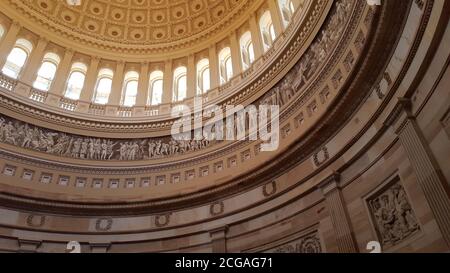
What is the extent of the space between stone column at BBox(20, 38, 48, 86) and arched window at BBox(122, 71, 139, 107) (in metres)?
5.02

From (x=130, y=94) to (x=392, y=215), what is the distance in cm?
1745

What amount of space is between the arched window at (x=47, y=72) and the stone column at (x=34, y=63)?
0.28 metres

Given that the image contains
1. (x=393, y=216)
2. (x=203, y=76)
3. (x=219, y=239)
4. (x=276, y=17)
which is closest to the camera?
(x=393, y=216)

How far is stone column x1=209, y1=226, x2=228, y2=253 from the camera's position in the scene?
44.8 feet

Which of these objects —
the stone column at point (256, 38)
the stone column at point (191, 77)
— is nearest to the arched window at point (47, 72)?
the stone column at point (191, 77)

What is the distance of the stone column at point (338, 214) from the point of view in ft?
32.1

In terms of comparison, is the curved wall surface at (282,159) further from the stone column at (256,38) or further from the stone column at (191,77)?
the stone column at (191,77)

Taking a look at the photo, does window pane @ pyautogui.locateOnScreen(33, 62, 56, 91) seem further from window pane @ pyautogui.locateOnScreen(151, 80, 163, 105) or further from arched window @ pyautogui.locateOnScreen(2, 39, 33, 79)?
window pane @ pyautogui.locateOnScreen(151, 80, 163, 105)

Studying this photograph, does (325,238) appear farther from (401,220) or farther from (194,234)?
(194,234)

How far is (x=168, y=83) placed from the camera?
22203 millimetres

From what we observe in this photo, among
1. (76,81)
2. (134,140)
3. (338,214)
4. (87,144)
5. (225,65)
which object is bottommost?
(338,214)

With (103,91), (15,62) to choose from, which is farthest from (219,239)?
(15,62)

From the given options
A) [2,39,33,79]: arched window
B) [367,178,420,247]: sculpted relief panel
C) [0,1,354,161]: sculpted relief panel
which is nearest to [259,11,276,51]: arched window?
[0,1,354,161]: sculpted relief panel

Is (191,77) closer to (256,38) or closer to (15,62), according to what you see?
(256,38)
